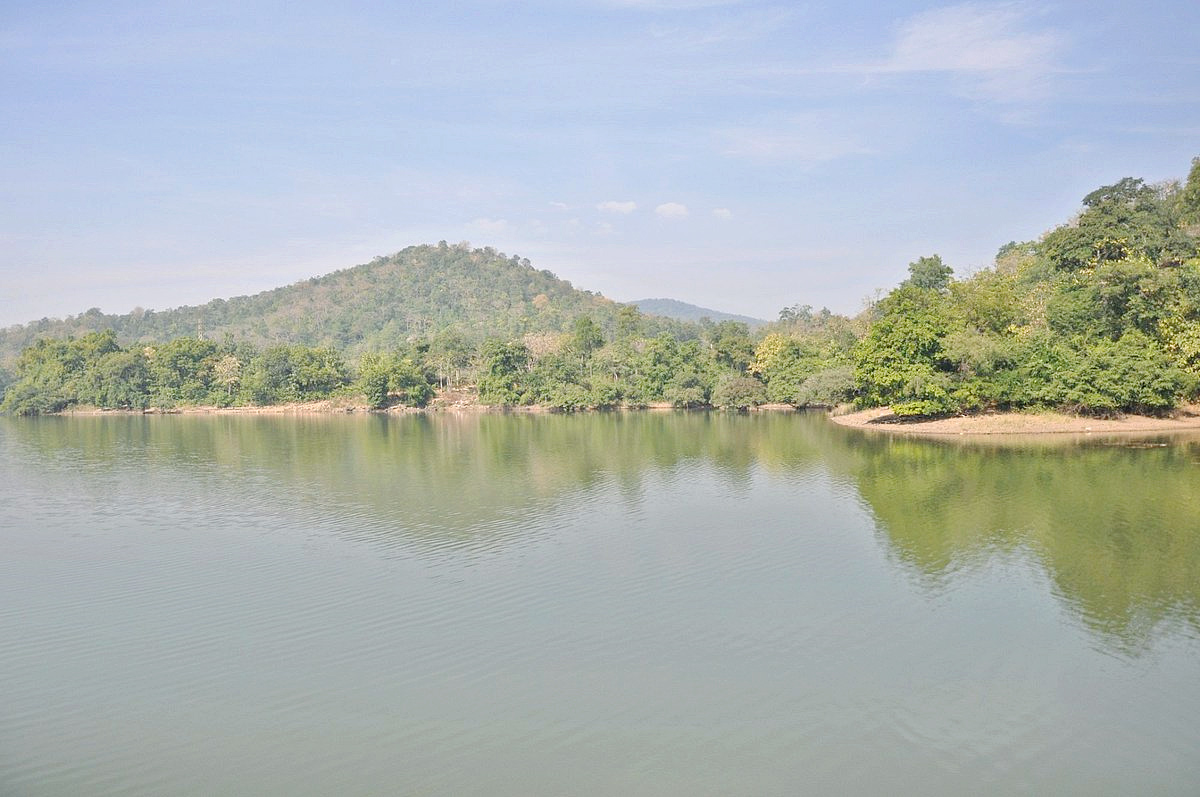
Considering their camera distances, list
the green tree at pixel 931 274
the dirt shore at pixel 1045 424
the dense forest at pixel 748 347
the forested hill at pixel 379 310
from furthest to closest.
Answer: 1. the forested hill at pixel 379 310
2. the green tree at pixel 931 274
3. the dense forest at pixel 748 347
4. the dirt shore at pixel 1045 424

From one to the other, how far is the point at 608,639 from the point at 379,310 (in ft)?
418

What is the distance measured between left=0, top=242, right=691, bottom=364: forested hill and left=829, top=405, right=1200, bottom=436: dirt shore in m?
70.2

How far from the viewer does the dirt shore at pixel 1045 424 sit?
117ft

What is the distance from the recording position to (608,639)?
11.7 meters

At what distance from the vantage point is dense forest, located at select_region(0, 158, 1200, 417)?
1441 inches

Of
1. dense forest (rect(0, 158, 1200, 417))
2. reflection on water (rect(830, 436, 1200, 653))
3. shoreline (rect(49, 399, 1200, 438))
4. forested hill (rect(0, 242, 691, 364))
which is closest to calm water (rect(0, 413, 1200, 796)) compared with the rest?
reflection on water (rect(830, 436, 1200, 653))

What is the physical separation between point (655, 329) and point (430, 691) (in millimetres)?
95689

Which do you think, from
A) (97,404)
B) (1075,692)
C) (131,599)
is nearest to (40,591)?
(131,599)

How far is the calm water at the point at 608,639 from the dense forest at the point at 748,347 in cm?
1443

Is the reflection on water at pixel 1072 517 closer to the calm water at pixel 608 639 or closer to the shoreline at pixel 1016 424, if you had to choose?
the calm water at pixel 608 639

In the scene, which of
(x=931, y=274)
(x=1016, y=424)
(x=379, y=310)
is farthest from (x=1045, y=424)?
(x=379, y=310)

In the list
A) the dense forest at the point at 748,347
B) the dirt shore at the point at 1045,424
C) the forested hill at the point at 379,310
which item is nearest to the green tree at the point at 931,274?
the dense forest at the point at 748,347

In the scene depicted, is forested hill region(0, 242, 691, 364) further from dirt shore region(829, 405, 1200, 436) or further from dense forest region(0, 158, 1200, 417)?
dirt shore region(829, 405, 1200, 436)

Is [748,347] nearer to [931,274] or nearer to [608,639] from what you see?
[931,274]
